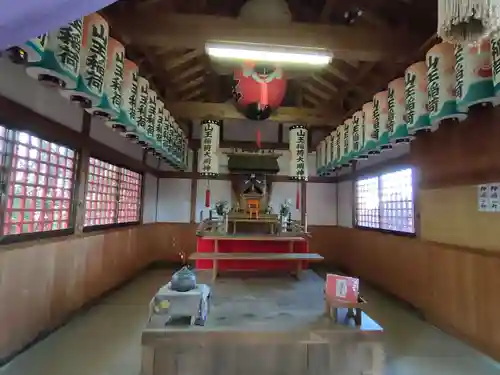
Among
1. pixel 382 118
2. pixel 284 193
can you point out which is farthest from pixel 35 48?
pixel 284 193

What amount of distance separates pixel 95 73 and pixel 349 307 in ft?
9.14

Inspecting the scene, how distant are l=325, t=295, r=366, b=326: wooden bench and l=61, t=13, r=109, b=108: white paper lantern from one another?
261 cm

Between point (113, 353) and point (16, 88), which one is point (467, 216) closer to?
point (113, 353)

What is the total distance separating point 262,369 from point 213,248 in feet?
9.84

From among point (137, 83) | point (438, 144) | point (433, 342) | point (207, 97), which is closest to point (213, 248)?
point (137, 83)

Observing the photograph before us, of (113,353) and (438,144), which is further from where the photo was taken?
(438,144)

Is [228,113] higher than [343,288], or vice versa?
[228,113]

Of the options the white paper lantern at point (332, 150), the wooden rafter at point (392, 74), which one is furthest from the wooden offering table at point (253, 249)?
the wooden rafter at point (392, 74)

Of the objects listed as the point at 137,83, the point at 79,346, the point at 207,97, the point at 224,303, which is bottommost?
the point at 79,346

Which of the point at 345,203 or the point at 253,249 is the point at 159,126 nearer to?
the point at 253,249

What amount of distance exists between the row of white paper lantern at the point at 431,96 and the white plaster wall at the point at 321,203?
3.21 metres

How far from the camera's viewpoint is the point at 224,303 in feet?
10.6

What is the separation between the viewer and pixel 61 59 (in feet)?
6.83

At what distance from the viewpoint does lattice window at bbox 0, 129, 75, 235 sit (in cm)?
292
